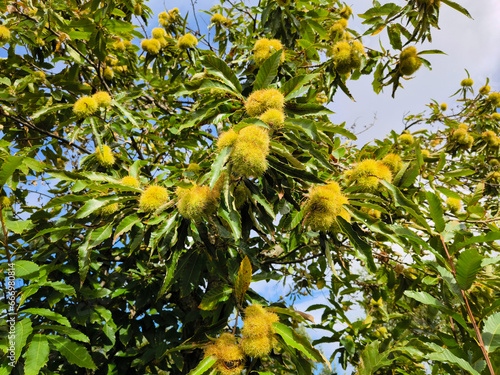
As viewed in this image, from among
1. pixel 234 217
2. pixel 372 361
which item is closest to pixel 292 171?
pixel 234 217

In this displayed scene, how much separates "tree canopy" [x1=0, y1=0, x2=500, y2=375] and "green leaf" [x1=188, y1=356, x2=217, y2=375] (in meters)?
0.01

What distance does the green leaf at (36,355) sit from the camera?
1.20 m

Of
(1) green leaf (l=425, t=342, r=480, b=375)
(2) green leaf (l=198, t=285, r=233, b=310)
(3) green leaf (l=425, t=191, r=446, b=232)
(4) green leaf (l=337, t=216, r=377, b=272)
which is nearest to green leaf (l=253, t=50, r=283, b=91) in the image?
(4) green leaf (l=337, t=216, r=377, b=272)

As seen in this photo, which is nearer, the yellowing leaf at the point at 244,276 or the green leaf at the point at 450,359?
the green leaf at the point at 450,359

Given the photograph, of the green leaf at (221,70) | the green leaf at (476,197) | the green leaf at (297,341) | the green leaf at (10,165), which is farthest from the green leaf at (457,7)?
the green leaf at (10,165)

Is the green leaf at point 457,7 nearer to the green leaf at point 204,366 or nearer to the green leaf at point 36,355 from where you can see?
the green leaf at point 204,366

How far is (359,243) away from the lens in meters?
1.25

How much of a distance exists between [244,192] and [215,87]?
0.46 meters

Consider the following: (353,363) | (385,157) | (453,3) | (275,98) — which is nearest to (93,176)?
(275,98)

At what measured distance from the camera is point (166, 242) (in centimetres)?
129

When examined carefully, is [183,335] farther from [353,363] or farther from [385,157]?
[385,157]

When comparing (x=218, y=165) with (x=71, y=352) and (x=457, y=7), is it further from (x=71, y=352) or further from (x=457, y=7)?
(x=457, y=7)

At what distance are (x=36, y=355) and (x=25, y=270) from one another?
1.19 feet

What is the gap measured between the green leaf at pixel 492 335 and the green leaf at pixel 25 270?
1.70 m
